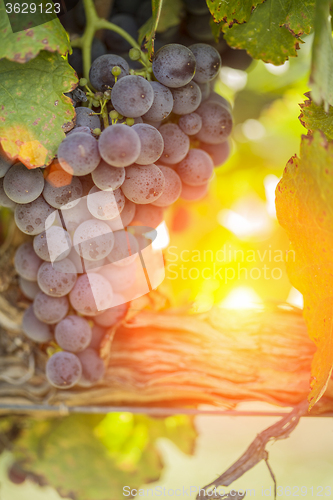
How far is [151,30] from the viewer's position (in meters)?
0.45

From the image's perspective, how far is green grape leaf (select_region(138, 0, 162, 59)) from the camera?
42cm

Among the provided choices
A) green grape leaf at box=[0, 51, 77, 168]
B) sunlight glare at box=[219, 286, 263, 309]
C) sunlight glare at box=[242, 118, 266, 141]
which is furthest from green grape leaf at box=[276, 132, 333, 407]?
sunlight glare at box=[242, 118, 266, 141]

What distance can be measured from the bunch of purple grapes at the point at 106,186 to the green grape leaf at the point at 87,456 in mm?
240

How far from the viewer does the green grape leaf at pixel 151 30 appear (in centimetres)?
42

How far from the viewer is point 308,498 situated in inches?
26.5

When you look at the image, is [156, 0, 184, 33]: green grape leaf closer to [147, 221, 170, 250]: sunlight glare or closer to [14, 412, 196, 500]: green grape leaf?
[147, 221, 170, 250]: sunlight glare

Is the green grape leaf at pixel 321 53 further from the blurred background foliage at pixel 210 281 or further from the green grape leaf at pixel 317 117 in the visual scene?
the blurred background foliage at pixel 210 281

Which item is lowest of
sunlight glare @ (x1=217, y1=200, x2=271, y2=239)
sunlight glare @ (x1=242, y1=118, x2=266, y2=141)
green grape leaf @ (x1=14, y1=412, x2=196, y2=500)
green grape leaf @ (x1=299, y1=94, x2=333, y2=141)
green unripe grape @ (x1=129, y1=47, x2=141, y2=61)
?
green grape leaf @ (x1=14, y1=412, x2=196, y2=500)

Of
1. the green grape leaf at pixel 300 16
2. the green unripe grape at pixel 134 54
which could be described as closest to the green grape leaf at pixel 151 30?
the green unripe grape at pixel 134 54

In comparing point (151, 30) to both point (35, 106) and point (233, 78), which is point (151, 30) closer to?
point (35, 106)

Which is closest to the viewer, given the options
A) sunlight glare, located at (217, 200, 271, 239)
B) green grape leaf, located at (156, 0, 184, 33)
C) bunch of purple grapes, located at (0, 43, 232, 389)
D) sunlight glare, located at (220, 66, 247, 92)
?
bunch of purple grapes, located at (0, 43, 232, 389)

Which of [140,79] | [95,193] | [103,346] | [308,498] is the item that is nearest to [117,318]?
[103,346]

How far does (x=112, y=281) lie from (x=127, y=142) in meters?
0.22

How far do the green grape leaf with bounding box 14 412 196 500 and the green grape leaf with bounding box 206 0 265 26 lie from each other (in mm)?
734
